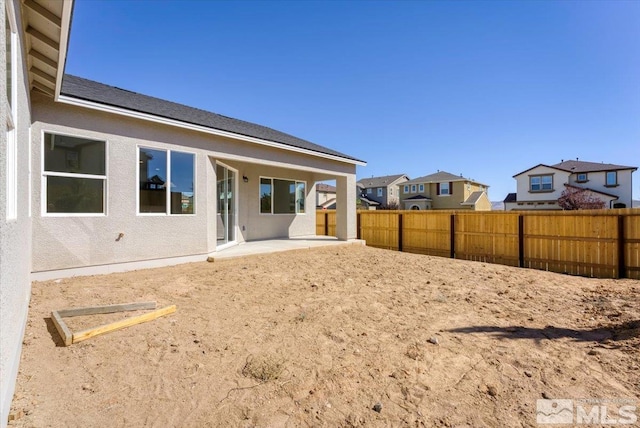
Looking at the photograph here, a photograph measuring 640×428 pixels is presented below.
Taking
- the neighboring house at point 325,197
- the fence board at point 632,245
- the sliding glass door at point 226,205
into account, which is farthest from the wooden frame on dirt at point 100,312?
the neighboring house at point 325,197

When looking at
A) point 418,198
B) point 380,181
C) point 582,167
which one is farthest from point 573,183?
point 380,181

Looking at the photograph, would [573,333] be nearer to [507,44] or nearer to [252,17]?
[507,44]

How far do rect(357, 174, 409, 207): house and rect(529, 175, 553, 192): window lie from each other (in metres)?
16.4

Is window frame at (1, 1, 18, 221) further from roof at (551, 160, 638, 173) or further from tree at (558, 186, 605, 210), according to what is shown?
roof at (551, 160, 638, 173)

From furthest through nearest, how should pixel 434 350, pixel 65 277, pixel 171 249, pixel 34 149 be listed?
pixel 171 249
pixel 65 277
pixel 34 149
pixel 434 350

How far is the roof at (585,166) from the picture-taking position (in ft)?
101

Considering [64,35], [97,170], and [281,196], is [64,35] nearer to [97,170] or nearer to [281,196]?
[97,170]

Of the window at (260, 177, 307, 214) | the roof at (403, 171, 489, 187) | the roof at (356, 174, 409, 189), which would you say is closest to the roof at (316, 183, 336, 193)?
the roof at (356, 174, 409, 189)

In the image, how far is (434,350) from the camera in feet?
12.4

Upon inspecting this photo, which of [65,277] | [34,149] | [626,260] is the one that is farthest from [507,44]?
[65,277]

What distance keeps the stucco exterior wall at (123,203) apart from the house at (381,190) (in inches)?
1467

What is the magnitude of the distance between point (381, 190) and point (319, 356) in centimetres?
4526

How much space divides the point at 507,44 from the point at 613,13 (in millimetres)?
2611

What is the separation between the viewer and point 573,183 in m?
32.3
